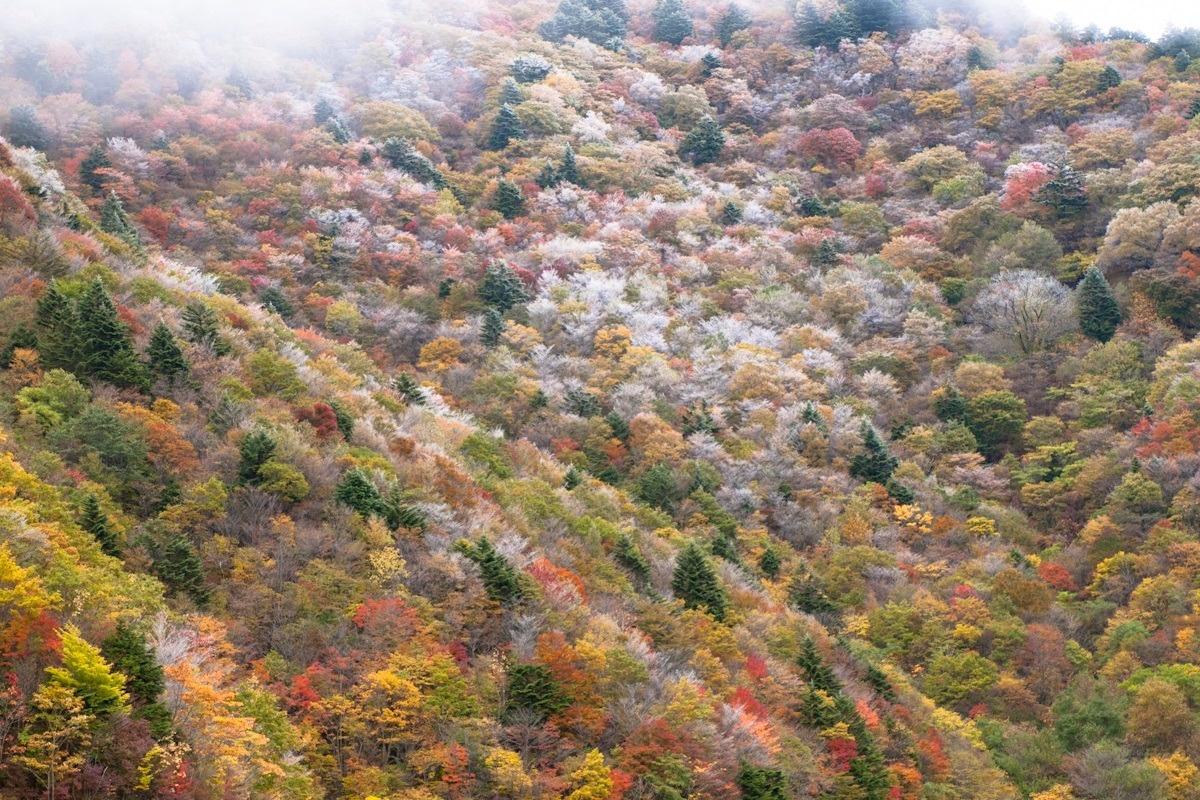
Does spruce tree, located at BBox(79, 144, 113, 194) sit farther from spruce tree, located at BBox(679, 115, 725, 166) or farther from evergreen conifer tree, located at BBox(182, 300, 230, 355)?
spruce tree, located at BBox(679, 115, 725, 166)

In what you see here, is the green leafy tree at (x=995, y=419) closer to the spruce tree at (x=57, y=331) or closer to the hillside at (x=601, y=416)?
the hillside at (x=601, y=416)

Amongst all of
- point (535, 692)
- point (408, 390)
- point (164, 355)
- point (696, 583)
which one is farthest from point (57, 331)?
point (696, 583)

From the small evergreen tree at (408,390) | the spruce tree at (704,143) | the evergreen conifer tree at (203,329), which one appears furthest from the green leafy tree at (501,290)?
the spruce tree at (704,143)

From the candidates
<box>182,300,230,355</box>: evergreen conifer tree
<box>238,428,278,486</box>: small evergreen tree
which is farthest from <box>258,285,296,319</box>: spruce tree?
<box>238,428,278,486</box>: small evergreen tree

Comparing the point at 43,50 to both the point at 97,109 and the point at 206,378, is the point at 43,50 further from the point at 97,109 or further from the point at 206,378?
the point at 206,378

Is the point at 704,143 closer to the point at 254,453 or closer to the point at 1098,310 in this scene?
the point at 1098,310
